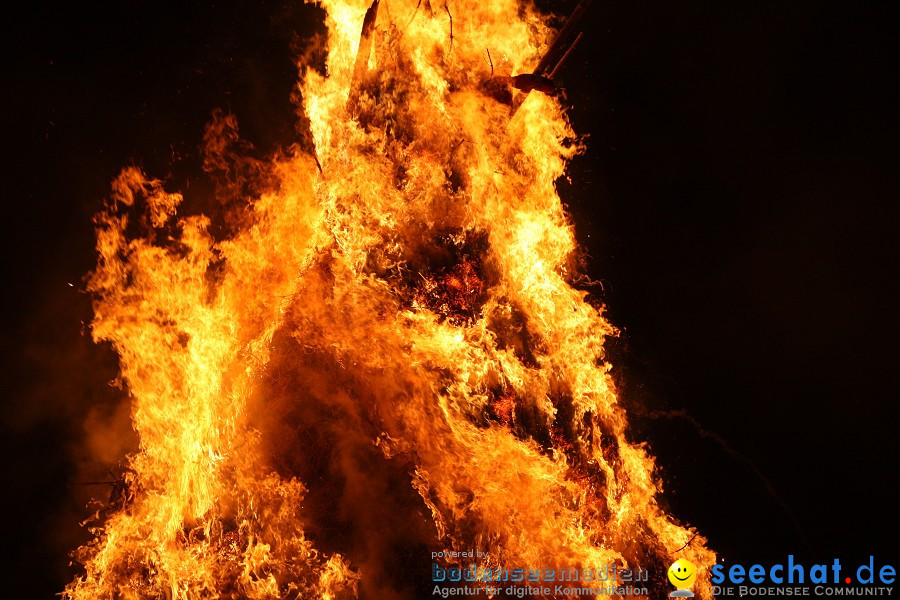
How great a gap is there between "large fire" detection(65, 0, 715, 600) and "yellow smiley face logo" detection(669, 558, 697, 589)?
0.11 metres

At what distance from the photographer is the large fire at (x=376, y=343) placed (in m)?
4.39

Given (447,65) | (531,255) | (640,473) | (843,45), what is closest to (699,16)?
(843,45)

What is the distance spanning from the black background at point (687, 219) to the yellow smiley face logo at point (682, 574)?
1.70 ft

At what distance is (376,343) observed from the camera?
463 cm

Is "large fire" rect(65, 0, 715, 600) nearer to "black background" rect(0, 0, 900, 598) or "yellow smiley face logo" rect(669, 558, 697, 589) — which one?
"yellow smiley face logo" rect(669, 558, 697, 589)

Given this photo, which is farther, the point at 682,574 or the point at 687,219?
the point at 687,219

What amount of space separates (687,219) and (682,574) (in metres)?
3.80

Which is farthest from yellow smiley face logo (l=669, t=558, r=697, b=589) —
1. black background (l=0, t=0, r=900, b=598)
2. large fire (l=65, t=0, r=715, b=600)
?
black background (l=0, t=0, r=900, b=598)

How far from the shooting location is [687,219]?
18.2ft

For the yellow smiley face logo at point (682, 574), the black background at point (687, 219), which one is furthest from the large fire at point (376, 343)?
the black background at point (687, 219)

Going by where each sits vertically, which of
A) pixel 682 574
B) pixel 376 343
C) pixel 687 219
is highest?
pixel 687 219

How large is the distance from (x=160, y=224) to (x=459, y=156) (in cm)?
304

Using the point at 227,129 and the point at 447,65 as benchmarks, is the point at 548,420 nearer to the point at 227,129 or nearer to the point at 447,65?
the point at 447,65

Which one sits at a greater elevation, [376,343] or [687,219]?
[687,219]
